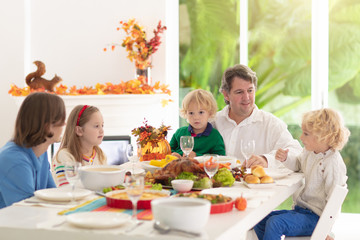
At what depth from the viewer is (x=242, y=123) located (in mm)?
3574

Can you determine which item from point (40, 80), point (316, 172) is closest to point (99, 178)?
point (316, 172)

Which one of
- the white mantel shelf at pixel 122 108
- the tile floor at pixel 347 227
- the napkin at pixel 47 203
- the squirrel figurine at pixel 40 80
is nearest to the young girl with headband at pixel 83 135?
the napkin at pixel 47 203

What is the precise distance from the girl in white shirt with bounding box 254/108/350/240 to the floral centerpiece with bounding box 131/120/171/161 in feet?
2.43

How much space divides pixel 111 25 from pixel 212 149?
93.7 inches

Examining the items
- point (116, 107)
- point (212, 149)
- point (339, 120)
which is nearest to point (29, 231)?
point (339, 120)

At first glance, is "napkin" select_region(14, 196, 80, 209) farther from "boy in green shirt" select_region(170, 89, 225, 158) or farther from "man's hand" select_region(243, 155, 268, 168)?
"boy in green shirt" select_region(170, 89, 225, 158)

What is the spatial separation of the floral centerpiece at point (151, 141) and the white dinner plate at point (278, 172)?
650 mm

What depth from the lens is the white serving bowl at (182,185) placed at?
7.07 ft

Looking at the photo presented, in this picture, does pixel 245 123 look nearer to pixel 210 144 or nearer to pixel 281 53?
pixel 210 144

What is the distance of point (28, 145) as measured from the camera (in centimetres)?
232

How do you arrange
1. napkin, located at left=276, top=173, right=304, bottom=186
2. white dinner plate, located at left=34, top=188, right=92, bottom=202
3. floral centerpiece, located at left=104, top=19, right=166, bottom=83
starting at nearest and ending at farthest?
white dinner plate, located at left=34, top=188, right=92, bottom=202 → napkin, located at left=276, top=173, right=304, bottom=186 → floral centerpiece, located at left=104, top=19, right=166, bottom=83

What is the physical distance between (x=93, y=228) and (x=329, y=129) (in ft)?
5.33

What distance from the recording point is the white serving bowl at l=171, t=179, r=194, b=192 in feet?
7.07

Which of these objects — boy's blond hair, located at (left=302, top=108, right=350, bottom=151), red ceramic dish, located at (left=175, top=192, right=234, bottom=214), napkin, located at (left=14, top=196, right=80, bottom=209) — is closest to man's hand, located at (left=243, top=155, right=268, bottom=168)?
boy's blond hair, located at (left=302, top=108, right=350, bottom=151)
